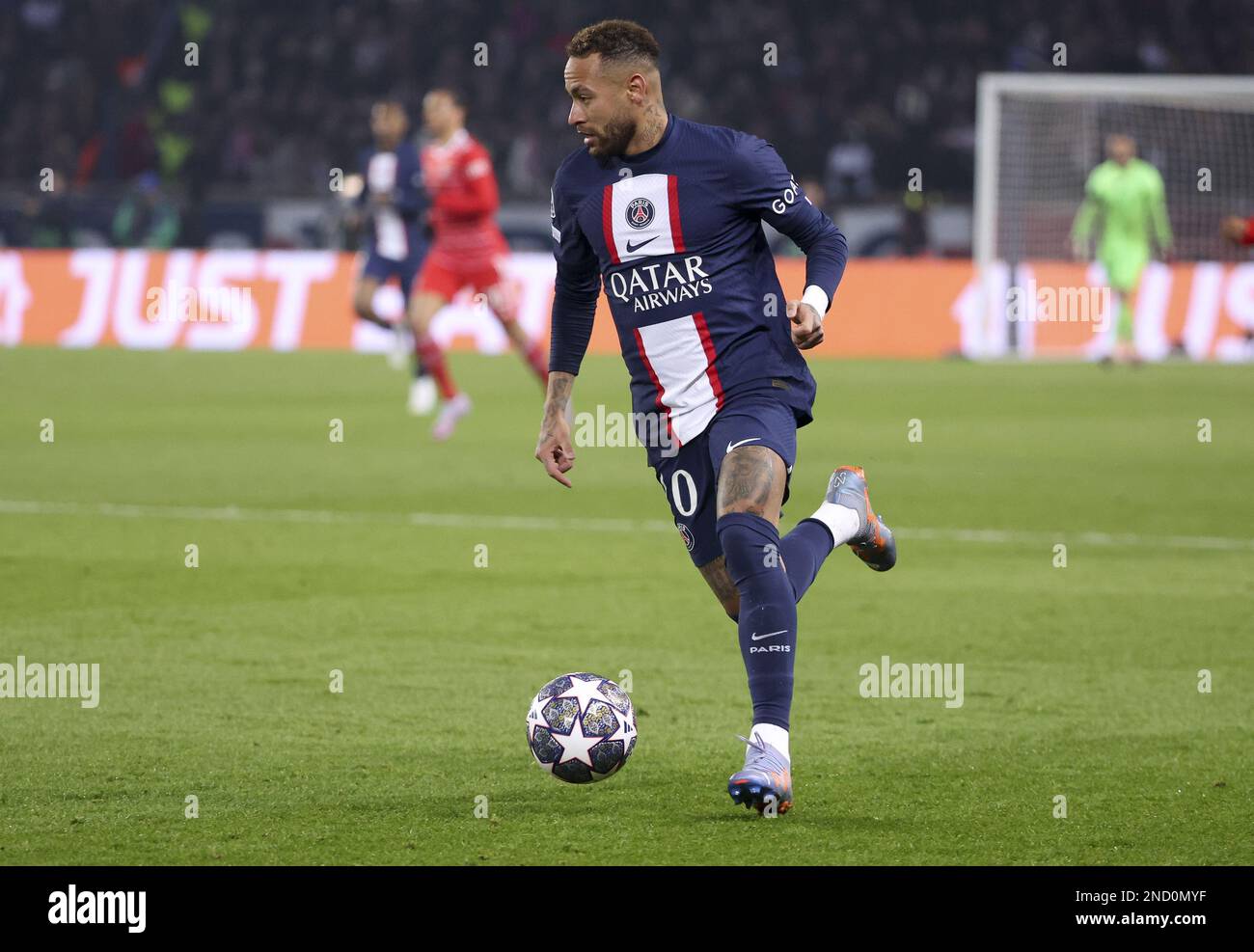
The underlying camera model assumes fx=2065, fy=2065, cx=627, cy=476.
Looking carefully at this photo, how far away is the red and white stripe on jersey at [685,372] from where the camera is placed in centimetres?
565

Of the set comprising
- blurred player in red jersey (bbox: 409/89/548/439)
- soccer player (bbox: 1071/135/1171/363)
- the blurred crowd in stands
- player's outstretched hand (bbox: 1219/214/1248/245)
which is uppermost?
the blurred crowd in stands

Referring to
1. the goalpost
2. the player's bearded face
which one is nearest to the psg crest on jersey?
the player's bearded face

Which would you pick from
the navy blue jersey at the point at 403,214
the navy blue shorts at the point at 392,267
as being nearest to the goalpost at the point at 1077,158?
the navy blue jersey at the point at 403,214

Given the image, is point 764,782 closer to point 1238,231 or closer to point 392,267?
point 1238,231

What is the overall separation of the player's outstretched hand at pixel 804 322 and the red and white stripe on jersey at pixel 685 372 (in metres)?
0.38

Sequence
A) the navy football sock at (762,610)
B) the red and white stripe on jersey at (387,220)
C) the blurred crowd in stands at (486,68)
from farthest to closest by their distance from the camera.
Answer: the blurred crowd in stands at (486,68) → the red and white stripe on jersey at (387,220) → the navy football sock at (762,610)

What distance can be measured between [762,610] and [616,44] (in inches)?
61.6

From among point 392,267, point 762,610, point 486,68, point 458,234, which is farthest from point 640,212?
point 486,68

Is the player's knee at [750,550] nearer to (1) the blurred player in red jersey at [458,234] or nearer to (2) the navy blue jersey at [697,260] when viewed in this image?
(2) the navy blue jersey at [697,260]

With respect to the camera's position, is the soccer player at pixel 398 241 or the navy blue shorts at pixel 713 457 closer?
the navy blue shorts at pixel 713 457

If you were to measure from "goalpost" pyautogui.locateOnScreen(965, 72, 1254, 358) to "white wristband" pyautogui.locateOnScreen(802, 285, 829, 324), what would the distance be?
1923cm

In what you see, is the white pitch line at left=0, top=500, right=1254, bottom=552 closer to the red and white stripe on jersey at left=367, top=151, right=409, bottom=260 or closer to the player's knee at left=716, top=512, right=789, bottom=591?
the player's knee at left=716, top=512, right=789, bottom=591

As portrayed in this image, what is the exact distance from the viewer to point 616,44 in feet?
18.2

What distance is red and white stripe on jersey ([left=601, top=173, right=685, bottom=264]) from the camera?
566 centimetres
